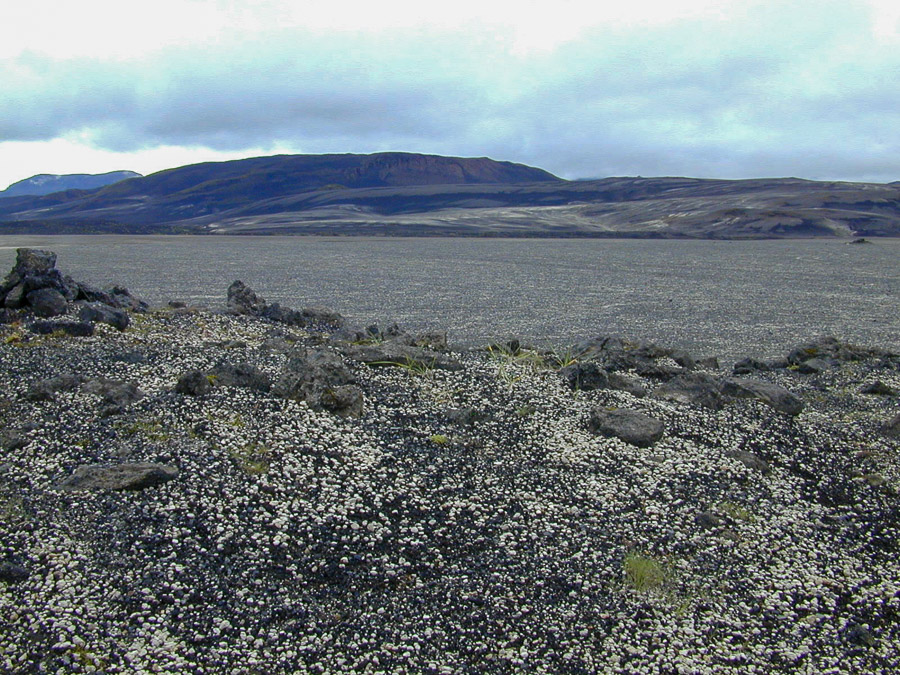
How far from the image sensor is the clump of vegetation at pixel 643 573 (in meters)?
4.79

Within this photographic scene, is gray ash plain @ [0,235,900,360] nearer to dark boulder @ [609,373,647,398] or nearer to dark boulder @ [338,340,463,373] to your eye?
dark boulder @ [338,340,463,373]

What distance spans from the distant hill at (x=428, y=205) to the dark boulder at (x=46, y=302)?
232ft

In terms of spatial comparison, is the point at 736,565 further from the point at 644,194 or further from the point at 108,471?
the point at 644,194

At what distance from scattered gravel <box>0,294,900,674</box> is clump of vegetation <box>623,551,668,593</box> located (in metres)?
0.02

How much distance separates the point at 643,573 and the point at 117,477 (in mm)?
3953

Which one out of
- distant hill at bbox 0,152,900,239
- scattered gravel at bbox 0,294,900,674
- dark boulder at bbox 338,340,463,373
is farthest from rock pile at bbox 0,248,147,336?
distant hill at bbox 0,152,900,239

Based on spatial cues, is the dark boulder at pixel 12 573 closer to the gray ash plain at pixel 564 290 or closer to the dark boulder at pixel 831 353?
the gray ash plain at pixel 564 290

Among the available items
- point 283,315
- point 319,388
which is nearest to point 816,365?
point 319,388

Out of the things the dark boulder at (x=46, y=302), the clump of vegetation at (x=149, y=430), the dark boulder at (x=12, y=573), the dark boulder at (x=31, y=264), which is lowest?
the dark boulder at (x=12, y=573)

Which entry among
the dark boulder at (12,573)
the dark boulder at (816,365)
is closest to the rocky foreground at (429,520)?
the dark boulder at (12,573)

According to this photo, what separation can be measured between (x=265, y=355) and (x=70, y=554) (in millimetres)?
4700

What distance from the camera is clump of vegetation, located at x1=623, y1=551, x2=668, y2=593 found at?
4.79 meters

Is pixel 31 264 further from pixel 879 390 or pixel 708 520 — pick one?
pixel 879 390

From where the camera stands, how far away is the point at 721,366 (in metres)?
12.6
